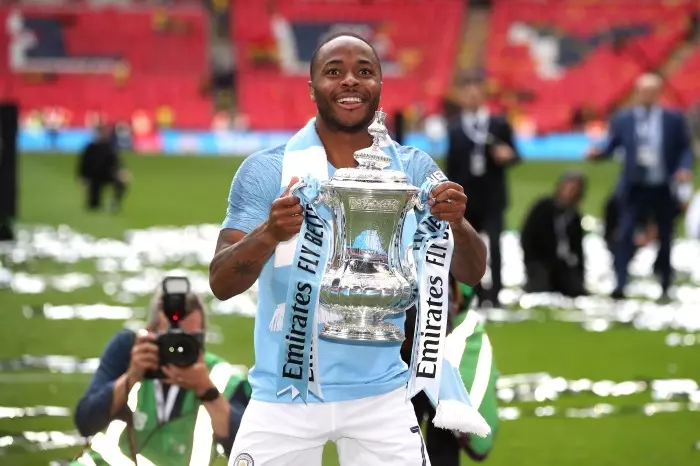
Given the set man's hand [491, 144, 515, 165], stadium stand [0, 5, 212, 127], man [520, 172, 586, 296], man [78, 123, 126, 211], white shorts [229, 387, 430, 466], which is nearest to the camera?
white shorts [229, 387, 430, 466]

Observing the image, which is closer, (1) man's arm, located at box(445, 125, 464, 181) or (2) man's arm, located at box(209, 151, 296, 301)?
(2) man's arm, located at box(209, 151, 296, 301)

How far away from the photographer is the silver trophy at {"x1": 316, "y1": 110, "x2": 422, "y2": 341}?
3.57 metres

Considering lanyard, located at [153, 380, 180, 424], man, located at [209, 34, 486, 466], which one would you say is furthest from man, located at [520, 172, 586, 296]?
man, located at [209, 34, 486, 466]

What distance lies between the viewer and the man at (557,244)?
13875 millimetres

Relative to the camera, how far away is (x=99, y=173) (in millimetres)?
23641

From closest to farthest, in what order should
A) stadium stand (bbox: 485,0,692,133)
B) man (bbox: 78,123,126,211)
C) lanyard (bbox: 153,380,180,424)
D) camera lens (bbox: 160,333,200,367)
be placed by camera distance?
1. camera lens (bbox: 160,333,200,367)
2. lanyard (bbox: 153,380,180,424)
3. man (bbox: 78,123,126,211)
4. stadium stand (bbox: 485,0,692,133)

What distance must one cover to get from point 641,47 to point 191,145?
684 inches

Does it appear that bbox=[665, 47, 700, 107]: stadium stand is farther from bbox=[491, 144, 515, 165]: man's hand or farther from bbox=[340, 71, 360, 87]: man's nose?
bbox=[340, 71, 360, 87]: man's nose

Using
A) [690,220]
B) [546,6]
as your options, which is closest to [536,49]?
[546,6]

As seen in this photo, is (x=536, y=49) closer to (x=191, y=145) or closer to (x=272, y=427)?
(x=191, y=145)

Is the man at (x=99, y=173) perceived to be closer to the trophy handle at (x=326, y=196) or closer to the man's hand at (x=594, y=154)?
the man's hand at (x=594, y=154)

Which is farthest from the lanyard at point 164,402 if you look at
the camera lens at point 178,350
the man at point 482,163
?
the man at point 482,163

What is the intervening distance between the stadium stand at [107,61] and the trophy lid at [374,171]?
4114cm

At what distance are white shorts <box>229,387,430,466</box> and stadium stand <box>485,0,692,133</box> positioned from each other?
41058 mm
